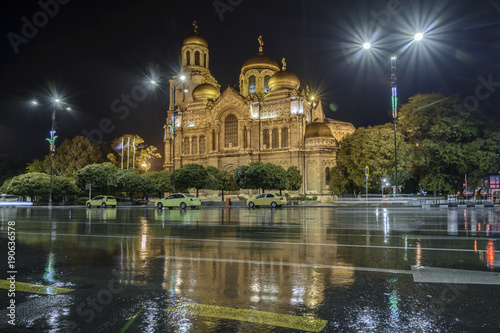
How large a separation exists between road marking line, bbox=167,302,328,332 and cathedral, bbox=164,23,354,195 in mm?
56181

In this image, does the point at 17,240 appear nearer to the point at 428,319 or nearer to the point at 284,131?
the point at 428,319

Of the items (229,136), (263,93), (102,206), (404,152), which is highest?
(263,93)

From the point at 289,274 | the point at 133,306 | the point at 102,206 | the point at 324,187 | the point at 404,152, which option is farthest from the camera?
the point at 324,187

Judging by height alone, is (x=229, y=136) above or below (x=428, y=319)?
above

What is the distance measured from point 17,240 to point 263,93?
208ft

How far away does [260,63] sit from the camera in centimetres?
7300

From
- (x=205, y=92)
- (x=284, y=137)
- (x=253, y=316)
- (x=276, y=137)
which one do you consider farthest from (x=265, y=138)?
(x=253, y=316)

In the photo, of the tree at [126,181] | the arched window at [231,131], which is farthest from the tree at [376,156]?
the tree at [126,181]

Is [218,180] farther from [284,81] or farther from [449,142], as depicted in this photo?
[449,142]

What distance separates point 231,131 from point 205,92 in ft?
33.6

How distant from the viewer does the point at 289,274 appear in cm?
598

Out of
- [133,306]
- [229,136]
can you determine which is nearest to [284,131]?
[229,136]

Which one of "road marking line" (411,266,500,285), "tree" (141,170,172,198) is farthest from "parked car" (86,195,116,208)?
"road marking line" (411,266,500,285)

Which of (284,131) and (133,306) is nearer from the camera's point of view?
(133,306)
